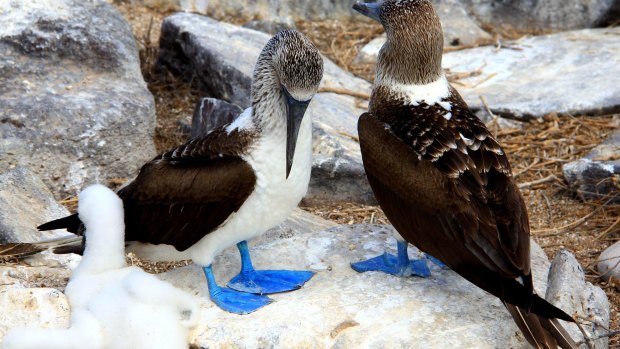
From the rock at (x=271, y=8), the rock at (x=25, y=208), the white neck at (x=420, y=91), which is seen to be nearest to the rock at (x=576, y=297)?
the white neck at (x=420, y=91)

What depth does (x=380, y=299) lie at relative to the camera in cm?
430

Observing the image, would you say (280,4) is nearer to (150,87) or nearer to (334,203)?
(150,87)

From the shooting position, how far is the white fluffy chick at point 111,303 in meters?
4.07

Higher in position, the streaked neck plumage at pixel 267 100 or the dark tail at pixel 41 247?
the streaked neck plumage at pixel 267 100

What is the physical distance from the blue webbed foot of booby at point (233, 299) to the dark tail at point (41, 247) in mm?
649

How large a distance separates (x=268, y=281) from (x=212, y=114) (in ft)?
6.88

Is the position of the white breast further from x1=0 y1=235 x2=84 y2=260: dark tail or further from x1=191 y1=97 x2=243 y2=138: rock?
x1=191 y1=97 x2=243 y2=138: rock

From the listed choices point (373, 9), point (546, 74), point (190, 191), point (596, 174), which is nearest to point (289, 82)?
point (190, 191)

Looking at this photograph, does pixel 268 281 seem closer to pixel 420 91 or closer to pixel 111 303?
pixel 111 303

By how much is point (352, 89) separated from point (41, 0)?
2.36m

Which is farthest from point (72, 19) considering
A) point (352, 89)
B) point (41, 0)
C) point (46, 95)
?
point (352, 89)

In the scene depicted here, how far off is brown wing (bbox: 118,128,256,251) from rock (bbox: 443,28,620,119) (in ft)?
11.1

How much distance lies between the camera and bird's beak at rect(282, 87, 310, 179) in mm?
4125

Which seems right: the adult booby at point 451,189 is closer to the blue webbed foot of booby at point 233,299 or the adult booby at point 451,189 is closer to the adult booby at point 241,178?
the adult booby at point 241,178
